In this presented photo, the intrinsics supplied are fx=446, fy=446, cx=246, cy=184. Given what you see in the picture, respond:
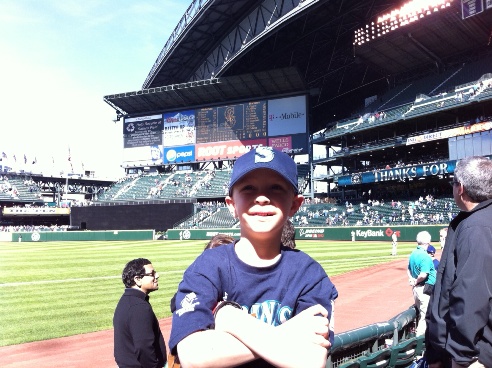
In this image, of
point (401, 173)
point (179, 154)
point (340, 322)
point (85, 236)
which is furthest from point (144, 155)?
point (340, 322)

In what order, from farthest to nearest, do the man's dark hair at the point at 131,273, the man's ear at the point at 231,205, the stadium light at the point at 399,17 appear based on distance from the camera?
1. the stadium light at the point at 399,17
2. the man's dark hair at the point at 131,273
3. the man's ear at the point at 231,205

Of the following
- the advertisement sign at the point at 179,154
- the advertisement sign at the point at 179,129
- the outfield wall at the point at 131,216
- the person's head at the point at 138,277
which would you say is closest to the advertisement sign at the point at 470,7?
the outfield wall at the point at 131,216

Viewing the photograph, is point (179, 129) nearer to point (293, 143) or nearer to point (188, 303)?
point (293, 143)

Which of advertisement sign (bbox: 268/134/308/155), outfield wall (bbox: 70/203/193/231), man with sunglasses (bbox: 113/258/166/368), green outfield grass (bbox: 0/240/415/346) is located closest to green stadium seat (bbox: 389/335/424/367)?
man with sunglasses (bbox: 113/258/166/368)

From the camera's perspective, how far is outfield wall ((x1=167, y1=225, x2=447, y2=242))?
112ft

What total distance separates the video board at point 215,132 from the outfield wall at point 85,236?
14.8 meters

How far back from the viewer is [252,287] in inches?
80.0

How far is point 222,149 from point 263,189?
55.5 m

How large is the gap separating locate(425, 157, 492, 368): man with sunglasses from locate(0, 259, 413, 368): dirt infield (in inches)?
233

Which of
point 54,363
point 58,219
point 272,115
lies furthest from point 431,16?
point 58,219

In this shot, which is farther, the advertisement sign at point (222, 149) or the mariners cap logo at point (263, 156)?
the advertisement sign at point (222, 149)

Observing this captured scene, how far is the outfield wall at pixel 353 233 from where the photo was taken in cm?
3409

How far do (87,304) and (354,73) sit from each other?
48.8m

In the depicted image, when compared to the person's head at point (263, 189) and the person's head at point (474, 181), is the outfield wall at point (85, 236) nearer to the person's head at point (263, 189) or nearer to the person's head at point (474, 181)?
the person's head at point (474, 181)
